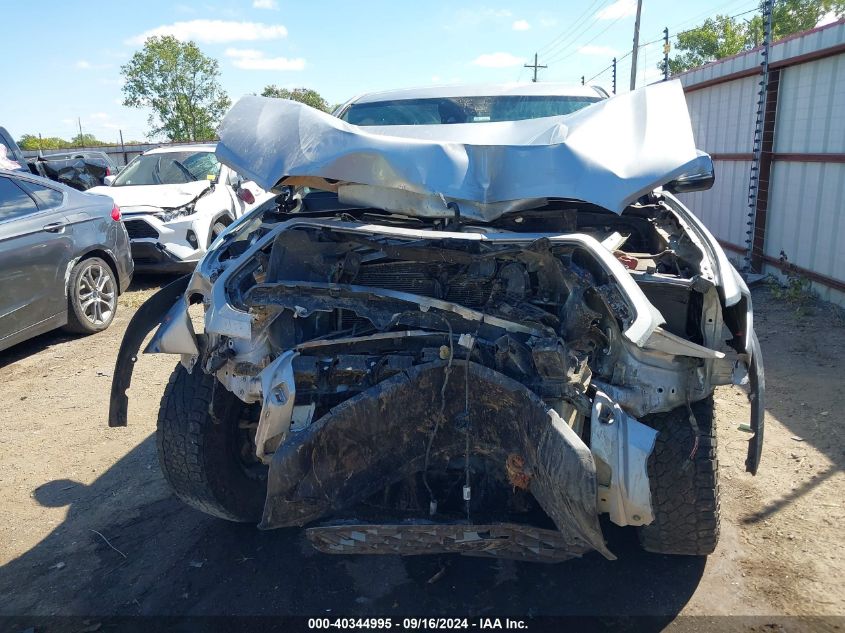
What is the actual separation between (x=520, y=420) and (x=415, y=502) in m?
0.54

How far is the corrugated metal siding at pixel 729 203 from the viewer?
8.33m

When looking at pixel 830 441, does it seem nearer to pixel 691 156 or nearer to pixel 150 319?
pixel 691 156

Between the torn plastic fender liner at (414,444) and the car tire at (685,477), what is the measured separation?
0.47 metres

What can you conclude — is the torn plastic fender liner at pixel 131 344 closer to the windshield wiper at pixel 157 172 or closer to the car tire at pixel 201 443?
the car tire at pixel 201 443

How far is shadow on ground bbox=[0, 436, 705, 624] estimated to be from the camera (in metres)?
2.65

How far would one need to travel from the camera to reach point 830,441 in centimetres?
385

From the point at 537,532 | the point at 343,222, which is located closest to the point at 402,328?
the point at 343,222

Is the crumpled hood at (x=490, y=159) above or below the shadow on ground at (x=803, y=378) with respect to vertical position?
above

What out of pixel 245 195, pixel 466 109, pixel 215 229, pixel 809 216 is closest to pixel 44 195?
pixel 215 229

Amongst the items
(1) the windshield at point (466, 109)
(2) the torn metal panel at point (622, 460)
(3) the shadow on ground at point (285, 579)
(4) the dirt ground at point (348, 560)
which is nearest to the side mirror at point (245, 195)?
(1) the windshield at point (466, 109)

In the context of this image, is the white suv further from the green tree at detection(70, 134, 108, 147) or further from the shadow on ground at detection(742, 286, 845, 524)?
the green tree at detection(70, 134, 108, 147)

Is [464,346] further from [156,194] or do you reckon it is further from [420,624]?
[156,194]

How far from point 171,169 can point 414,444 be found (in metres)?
7.94

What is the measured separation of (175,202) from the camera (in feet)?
27.1
